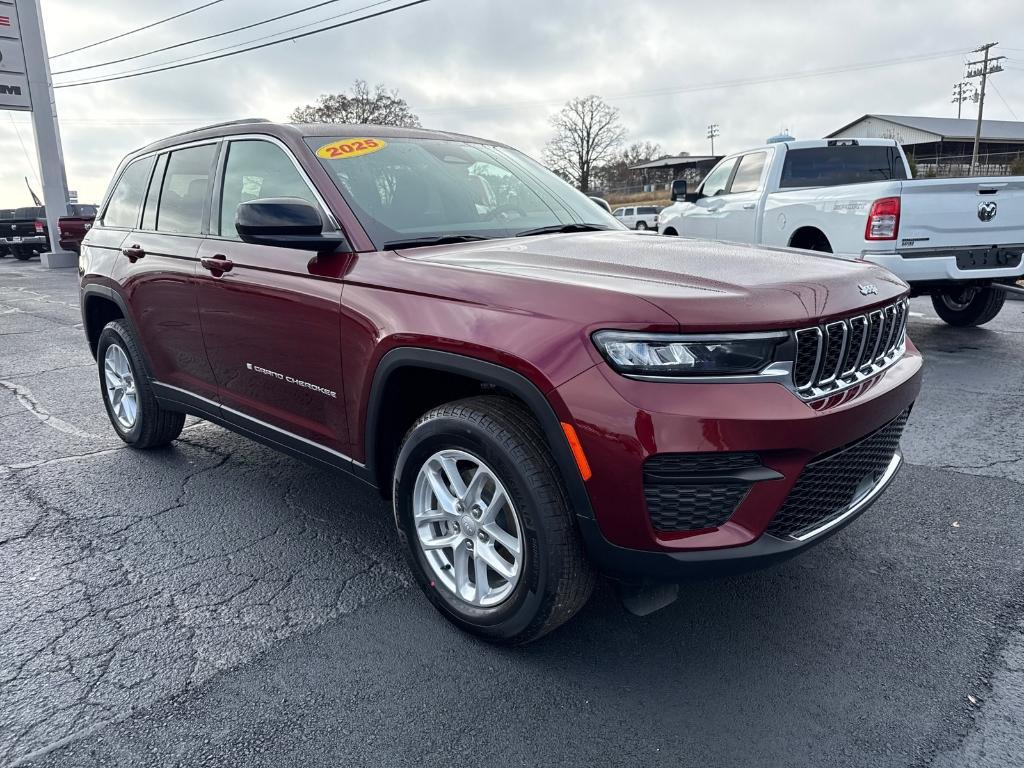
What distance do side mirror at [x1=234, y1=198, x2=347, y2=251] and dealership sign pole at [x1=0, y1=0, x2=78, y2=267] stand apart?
2271cm

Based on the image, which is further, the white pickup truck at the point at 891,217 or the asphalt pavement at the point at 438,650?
the white pickup truck at the point at 891,217

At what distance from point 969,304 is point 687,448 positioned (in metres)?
7.37

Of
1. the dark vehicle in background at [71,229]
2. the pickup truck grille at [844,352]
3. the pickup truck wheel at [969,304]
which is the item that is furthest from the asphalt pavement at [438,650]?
the dark vehicle in background at [71,229]

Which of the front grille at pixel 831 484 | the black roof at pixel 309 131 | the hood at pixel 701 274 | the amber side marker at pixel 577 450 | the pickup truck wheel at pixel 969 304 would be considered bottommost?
the pickup truck wheel at pixel 969 304

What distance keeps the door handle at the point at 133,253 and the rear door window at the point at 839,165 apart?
6933mm

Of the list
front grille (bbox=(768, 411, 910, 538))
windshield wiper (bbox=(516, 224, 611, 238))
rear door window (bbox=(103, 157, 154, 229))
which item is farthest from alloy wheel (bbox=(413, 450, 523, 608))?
rear door window (bbox=(103, 157, 154, 229))

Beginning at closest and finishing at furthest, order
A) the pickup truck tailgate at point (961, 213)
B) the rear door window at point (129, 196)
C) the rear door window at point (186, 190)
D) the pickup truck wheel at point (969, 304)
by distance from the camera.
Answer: the rear door window at point (186, 190) < the rear door window at point (129, 196) < the pickup truck tailgate at point (961, 213) < the pickup truck wheel at point (969, 304)

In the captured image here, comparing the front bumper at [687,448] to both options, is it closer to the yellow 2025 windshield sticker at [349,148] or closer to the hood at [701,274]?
the hood at [701,274]

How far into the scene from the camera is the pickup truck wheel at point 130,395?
4.37 metres

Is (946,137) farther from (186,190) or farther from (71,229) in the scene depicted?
(186,190)

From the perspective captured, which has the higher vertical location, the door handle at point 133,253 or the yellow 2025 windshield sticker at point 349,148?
the yellow 2025 windshield sticker at point 349,148

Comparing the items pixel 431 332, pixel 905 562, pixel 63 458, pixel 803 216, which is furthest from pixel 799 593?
pixel 803 216

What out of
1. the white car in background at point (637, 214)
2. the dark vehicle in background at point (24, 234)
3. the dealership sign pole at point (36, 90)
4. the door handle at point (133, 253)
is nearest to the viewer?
the door handle at point (133, 253)

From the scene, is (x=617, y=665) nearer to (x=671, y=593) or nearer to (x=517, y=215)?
(x=671, y=593)
